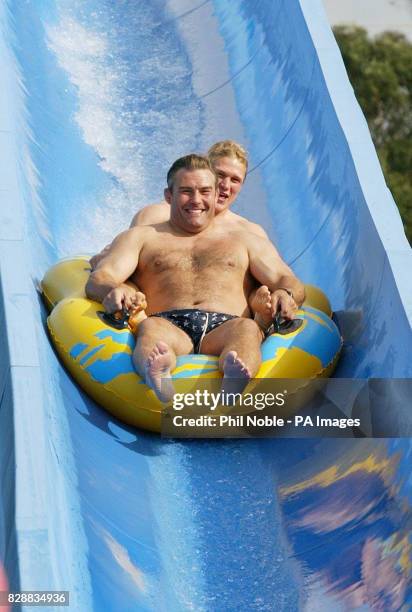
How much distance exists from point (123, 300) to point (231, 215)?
0.63 meters

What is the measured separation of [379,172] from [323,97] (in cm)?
75

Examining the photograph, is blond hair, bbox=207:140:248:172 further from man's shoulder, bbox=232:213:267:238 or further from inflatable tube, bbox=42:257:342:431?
inflatable tube, bbox=42:257:342:431

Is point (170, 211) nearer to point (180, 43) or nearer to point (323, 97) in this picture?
point (323, 97)

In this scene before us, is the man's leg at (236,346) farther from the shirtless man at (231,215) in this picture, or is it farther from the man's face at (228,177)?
the man's face at (228,177)

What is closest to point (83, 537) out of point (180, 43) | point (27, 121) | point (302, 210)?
point (302, 210)

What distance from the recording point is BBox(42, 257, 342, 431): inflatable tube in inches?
151

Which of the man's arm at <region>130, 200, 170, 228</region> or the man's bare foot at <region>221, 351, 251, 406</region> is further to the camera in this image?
the man's arm at <region>130, 200, 170, 228</region>

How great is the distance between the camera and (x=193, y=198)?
13.8 ft

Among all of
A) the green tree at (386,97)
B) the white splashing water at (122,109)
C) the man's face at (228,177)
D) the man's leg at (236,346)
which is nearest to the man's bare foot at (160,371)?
the man's leg at (236,346)

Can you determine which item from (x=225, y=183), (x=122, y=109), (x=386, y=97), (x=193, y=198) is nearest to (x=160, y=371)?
(x=193, y=198)

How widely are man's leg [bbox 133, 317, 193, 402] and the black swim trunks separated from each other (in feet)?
0.07

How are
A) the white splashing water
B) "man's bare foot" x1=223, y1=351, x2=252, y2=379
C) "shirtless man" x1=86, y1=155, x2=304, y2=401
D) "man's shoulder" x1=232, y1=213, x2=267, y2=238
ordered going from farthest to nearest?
the white splashing water, "man's shoulder" x1=232, y1=213, x2=267, y2=238, "shirtless man" x1=86, y1=155, x2=304, y2=401, "man's bare foot" x1=223, y1=351, x2=252, y2=379

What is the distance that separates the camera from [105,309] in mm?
4004
